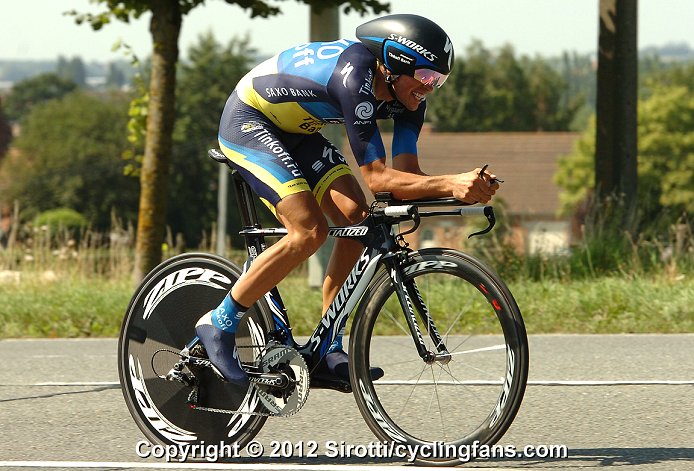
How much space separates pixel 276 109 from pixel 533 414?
6.83 feet

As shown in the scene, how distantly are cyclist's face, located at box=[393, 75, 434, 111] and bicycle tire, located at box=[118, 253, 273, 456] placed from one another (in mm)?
1046

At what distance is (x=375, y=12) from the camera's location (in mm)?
12422

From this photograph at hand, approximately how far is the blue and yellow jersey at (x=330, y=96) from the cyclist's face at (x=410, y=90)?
0.11m

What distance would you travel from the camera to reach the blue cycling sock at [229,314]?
518 centimetres

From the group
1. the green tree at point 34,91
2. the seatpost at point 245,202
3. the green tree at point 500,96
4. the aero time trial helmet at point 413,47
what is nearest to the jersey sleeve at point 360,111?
the aero time trial helmet at point 413,47

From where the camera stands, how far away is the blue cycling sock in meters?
5.18

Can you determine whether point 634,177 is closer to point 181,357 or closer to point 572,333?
point 572,333

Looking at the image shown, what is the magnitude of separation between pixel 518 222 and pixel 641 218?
1.34 meters

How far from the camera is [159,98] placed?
39.4ft

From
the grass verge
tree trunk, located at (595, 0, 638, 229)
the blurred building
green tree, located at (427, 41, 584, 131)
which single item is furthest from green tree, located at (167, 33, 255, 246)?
the grass verge

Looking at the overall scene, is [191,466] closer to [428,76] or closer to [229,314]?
[229,314]

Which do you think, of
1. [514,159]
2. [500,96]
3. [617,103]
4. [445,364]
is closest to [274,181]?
[445,364]

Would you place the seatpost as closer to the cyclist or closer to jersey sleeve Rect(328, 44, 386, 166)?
the cyclist

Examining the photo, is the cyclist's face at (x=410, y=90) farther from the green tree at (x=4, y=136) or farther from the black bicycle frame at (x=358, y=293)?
the green tree at (x=4, y=136)
